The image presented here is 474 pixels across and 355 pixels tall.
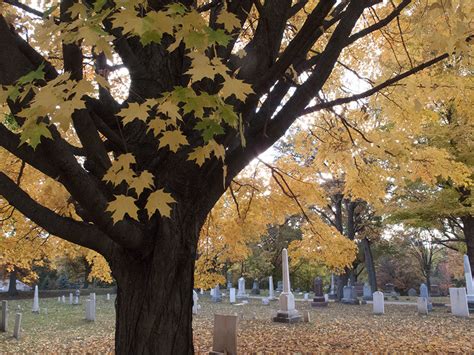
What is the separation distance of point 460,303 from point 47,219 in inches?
701

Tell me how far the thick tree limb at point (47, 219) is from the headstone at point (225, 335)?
5393 millimetres

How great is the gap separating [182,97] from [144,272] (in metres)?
1.70

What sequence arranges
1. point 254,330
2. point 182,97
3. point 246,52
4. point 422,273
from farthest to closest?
point 422,273 → point 254,330 → point 246,52 → point 182,97

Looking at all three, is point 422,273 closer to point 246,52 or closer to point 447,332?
point 447,332

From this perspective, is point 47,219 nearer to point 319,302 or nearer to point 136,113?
point 136,113

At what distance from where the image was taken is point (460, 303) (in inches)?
646

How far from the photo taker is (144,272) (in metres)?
3.41

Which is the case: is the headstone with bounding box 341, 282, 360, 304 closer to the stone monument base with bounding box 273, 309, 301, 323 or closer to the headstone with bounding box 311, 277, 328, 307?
the headstone with bounding box 311, 277, 328, 307

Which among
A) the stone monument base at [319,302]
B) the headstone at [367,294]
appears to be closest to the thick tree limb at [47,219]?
the stone monument base at [319,302]

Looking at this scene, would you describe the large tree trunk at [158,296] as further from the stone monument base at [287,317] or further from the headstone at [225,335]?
the stone monument base at [287,317]

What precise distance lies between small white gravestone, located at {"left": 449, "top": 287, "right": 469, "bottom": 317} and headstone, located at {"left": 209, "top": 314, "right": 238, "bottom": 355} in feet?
41.5

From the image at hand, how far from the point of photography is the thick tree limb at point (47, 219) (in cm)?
288

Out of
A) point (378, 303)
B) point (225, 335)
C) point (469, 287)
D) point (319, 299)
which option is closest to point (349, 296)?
point (319, 299)

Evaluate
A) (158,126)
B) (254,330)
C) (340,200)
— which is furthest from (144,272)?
(340,200)
